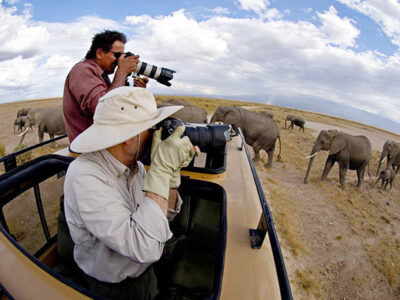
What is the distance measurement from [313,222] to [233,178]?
13.1ft

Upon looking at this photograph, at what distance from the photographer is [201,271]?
5.96 ft

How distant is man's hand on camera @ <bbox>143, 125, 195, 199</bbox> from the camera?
118cm

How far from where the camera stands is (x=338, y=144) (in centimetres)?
751

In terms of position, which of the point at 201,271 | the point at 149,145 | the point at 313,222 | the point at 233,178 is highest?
the point at 149,145

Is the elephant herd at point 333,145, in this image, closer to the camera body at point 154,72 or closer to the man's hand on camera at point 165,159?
the camera body at point 154,72

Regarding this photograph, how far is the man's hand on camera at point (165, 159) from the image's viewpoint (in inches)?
46.3

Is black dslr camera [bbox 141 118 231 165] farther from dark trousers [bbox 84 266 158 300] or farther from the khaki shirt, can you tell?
dark trousers [bbox 84 266 158 300]

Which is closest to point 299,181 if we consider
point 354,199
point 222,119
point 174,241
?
point 354,199

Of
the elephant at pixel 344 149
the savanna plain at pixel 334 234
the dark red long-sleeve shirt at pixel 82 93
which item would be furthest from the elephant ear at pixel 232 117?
the dark red long-sleeve shirt at pixel 82 93

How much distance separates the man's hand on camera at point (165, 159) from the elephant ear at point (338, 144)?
7.65 meters

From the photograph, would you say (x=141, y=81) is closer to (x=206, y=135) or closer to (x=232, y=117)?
(x=206, y=135)

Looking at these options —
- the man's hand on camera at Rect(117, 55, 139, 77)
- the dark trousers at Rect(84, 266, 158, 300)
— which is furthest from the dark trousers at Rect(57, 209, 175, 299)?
the man's hand on camera at Rect(117, 55, 139, 77)

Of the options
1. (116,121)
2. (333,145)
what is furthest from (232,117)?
(116,121)

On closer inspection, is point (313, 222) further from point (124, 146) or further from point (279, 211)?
point (124, 146)
